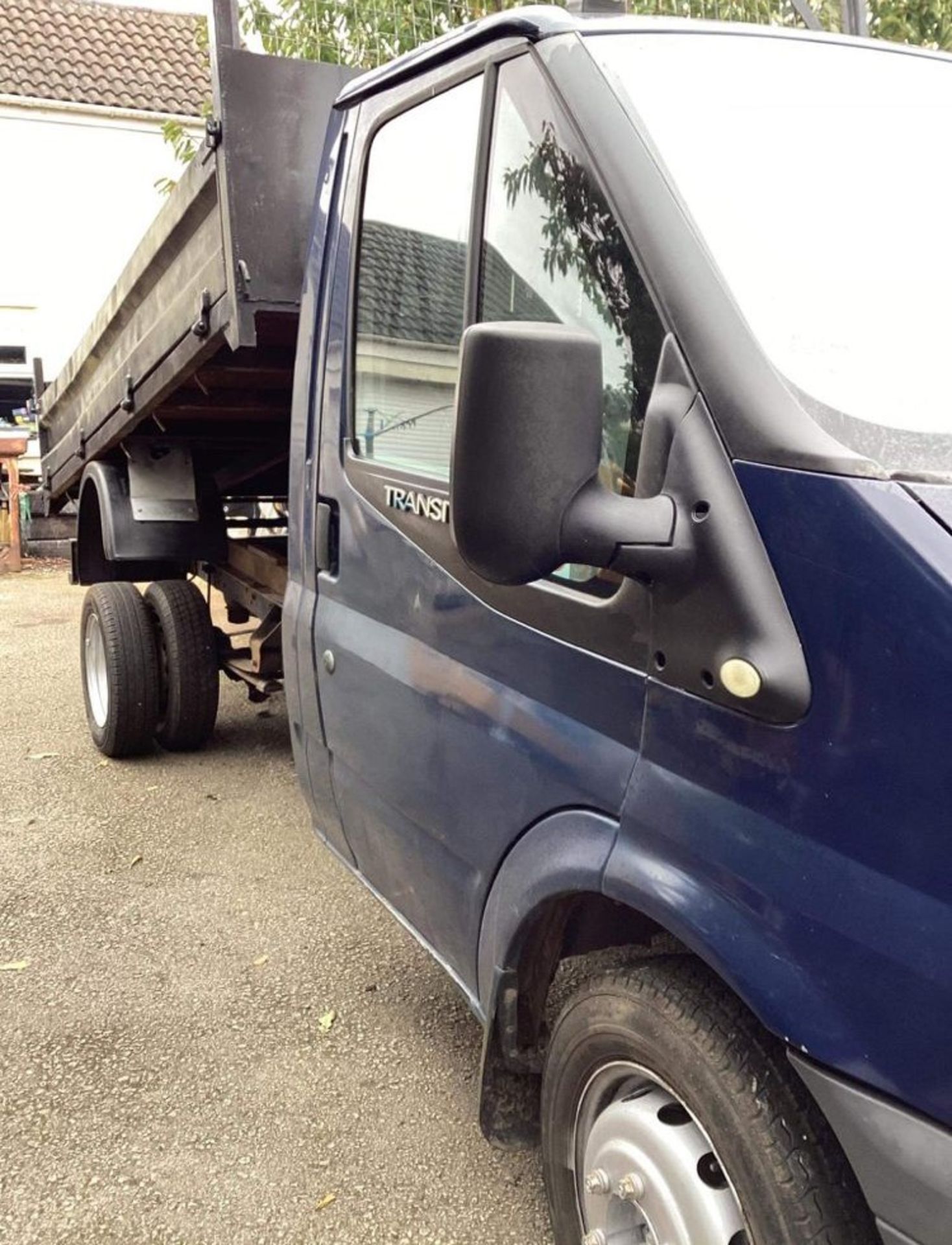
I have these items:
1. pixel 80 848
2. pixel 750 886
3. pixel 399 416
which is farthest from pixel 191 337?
pixel 750 886

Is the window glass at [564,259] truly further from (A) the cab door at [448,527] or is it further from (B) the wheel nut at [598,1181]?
(B) the wheel nut at [598,1181]

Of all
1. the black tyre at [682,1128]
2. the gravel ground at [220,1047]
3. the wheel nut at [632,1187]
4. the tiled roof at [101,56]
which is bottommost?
the gravel ground at [220,1047]

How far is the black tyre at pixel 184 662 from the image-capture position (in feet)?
16.8

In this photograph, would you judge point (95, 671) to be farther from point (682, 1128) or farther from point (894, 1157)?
point (894, 1157)

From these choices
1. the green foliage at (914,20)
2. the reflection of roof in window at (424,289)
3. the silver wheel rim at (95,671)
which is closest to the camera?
the reflection of roof in window at (424,289)

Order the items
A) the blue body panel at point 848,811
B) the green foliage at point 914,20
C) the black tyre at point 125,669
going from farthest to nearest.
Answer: the black tyre at point 125,669 < the green foliage at point 914,20 < the blue body panel at point 848,811

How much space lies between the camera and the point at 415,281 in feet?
7.90

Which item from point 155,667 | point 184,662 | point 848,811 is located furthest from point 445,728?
point 155,667

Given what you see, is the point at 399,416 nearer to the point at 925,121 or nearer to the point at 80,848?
the point at 925,121

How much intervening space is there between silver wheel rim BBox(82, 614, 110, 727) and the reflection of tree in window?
401cm

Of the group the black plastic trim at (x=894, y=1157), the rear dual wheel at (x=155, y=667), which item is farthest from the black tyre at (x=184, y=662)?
the black plastic trim at (x=894, y=1157)

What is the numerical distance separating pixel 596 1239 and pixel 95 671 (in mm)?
4273

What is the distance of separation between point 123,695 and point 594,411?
4026 mm

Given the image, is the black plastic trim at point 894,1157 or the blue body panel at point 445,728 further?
the blue body panel at point 445,728
